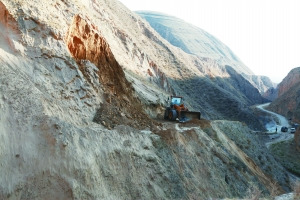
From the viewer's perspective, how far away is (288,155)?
37844 mm

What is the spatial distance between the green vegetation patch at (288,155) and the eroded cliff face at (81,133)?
496 inches

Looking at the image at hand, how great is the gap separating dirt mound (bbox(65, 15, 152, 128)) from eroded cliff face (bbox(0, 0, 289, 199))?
0.25 feet

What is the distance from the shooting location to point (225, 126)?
82.4 ft

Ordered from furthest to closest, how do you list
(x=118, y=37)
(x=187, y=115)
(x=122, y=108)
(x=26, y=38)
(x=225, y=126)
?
1. (x=118, y=37)
2. (x=225, y=126)
3. (x=187, y=115)
4. (x=122, y=108)
5. (x=26, y=38)

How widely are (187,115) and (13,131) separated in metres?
13.9

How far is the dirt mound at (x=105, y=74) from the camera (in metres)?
15.6

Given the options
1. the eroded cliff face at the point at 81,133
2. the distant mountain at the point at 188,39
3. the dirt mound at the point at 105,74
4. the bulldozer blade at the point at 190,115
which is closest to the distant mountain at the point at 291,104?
the distant mountain at the point at 188,39

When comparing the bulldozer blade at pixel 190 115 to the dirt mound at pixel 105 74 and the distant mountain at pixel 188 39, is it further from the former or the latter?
the distant mountain at pixel 188 39

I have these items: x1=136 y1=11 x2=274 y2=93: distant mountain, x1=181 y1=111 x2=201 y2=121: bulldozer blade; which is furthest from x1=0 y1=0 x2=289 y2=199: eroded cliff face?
x1=136 y1=11 x2=274 y2=93: distant mountain

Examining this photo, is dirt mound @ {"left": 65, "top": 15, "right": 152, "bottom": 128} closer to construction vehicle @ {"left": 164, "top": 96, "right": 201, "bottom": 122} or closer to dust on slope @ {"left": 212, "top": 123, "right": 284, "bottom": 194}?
construction vehicle @ {"left": 164, "top": 96, "right": 201, "bottom": 122}

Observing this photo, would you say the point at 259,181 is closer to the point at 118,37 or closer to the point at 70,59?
the point at 70,59

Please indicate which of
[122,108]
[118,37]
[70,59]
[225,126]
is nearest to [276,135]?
[225,126]

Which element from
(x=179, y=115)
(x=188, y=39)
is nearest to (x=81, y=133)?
(x=179, y=115)

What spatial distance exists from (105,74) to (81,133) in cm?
737
